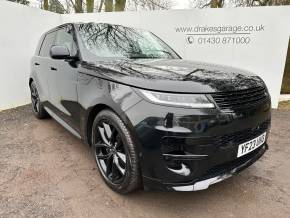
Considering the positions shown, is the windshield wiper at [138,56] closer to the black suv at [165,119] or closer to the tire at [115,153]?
the black suv at [165,119]

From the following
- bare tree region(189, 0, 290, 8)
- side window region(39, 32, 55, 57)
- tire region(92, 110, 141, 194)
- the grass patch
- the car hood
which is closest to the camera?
the car hood

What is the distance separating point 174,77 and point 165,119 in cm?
41

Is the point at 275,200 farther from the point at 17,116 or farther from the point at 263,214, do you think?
the point at 17,116

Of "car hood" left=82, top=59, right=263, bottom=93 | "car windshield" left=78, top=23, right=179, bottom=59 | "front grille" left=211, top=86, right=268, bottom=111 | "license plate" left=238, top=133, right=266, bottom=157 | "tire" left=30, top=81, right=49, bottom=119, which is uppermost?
"car windshield" left=78, top=23, right=179, bottom=59

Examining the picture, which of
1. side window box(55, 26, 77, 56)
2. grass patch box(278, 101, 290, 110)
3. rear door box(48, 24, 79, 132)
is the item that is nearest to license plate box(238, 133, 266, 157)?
rear door box(48, 24, 79, 132)

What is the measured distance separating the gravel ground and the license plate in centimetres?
53

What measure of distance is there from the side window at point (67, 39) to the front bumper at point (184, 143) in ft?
4.90

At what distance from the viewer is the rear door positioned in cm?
316

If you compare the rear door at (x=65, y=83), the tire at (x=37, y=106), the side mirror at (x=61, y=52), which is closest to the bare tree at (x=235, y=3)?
the tire at (x=37, y=106)

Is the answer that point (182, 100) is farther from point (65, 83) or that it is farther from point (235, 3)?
point (235, 3)

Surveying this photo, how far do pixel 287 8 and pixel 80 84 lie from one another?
484 centimetres

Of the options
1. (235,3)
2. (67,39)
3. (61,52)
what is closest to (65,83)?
(61,52)

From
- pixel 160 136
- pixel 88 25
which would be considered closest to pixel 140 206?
pixel 160 136

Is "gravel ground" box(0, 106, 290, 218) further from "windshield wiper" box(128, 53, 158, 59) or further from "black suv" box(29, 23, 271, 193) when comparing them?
"windshield wiper" box(128, 53, 158, 59)
